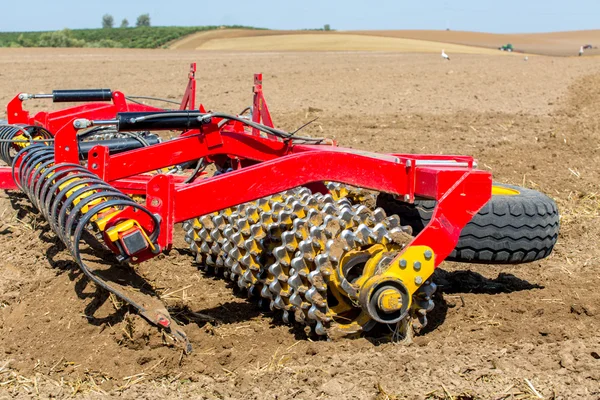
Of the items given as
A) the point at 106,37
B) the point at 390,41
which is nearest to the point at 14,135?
the point at 390,41

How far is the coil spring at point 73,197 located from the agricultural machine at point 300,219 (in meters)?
0.01

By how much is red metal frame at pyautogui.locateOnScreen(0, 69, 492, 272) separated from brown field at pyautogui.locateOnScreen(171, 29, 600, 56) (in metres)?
34.9

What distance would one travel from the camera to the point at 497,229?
497cm

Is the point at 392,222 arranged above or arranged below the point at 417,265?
above

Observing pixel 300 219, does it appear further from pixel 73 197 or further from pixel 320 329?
pixel 73 197

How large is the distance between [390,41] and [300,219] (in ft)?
144

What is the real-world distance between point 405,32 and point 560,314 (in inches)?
2134

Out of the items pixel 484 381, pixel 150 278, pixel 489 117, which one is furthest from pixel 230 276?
pixel 489 117

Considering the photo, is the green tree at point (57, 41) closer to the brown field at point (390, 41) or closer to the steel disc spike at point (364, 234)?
the brown field at point (390, 41)

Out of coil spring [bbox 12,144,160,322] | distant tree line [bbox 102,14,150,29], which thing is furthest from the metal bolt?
distant tree line [bbox 102,14,150,29]

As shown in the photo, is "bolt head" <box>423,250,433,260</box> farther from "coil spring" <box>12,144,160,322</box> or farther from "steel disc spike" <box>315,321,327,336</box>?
"coil spring" <box>12,144,160,322</box>

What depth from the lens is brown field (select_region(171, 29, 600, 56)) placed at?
42531 mm

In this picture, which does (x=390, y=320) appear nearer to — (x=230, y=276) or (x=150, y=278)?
(x=230, y=276)

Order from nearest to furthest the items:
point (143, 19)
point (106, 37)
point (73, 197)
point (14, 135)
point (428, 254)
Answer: point (73, 197), point (428, 254), point (14, 135), point (106, 37), point (143, 19)
